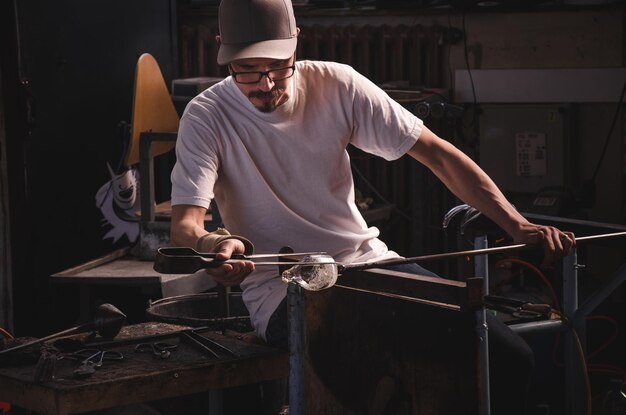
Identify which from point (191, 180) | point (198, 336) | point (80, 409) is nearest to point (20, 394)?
point (80, 409)

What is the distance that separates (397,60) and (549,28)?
730 millimetres

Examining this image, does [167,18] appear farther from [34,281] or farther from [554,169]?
[554,169]

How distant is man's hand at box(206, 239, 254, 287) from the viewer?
2141 mm

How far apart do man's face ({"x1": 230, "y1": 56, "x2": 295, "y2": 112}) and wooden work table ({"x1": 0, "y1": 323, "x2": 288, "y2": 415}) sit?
576mm

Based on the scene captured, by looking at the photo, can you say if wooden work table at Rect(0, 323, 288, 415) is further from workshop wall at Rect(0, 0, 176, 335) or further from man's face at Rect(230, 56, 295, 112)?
workshop wall at Rect(0, 0, 176, 335)

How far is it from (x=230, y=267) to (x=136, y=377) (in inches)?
13.8

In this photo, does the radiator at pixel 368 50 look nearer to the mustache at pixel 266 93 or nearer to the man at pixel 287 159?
the man at pixel 287 159

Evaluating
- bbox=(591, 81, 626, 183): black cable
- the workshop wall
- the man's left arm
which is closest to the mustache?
the man's left arm

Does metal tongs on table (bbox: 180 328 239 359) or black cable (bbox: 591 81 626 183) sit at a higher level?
black cable (bbox: 591 81 626 183)

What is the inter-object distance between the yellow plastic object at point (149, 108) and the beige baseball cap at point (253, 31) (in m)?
1.57

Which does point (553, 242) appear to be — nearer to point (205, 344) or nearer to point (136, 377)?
point (205, 344)

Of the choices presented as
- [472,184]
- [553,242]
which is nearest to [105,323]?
[472,184]

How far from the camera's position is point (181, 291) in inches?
146

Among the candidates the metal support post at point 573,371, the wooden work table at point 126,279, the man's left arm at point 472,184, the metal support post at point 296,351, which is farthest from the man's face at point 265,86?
the wooden work table at point 126,279
